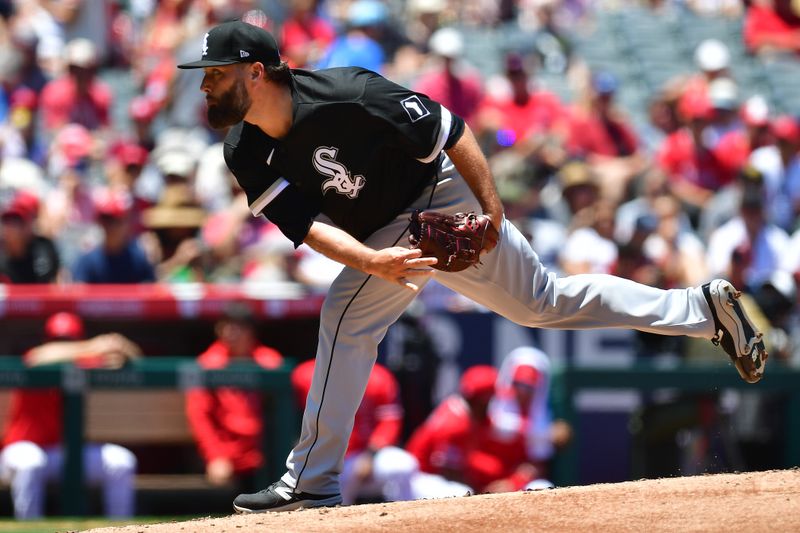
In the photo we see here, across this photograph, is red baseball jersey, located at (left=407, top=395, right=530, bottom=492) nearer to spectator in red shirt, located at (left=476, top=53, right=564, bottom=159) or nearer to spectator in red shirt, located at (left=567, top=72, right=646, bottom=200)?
spectator in red shirt, located at (left=476, top=53, right=564, bottom=159)

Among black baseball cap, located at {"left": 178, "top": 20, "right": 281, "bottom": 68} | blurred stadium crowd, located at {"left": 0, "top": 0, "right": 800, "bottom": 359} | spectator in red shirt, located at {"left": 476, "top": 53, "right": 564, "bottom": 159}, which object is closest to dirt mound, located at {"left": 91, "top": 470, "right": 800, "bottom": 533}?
black baseball cap, located at {"left": 178, "top": 20, "right": 281, "bottom": 68}

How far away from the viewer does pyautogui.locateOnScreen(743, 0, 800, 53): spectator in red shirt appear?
38.8 feet

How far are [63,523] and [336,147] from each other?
312 centimetres

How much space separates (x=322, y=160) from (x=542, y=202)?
4516 mm

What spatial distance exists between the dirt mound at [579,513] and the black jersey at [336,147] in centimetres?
96

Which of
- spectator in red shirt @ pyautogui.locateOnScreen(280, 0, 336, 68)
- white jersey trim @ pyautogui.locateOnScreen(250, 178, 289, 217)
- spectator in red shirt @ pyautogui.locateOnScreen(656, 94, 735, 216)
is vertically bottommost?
spectator in red shirt @ pyautogui.locateOnScreen(656, 94, 735, 216)

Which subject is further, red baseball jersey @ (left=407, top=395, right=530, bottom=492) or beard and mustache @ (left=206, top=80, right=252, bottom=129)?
red baseball jersey @ (left=407, top=395, right=530, bottom=492)

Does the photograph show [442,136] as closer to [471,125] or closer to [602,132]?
[471,125]

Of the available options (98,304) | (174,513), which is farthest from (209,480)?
(98,304)

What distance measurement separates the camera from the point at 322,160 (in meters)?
4.37

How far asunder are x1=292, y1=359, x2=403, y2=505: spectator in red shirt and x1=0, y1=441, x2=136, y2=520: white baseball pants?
1.04 m

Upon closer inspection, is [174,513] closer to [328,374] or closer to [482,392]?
[482,392]

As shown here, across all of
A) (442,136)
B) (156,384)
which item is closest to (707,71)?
(156,384)

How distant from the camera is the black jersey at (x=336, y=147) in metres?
4.35
